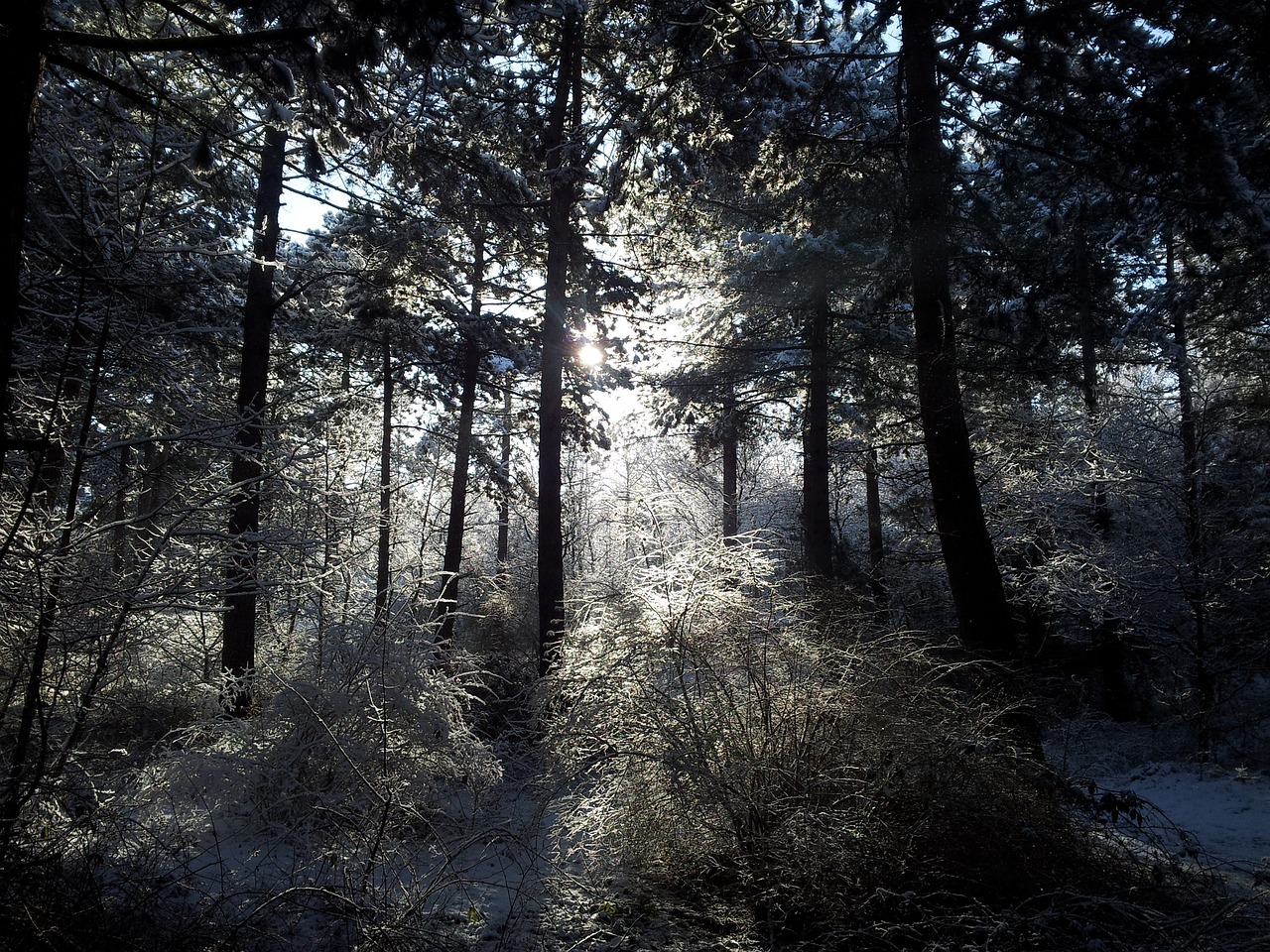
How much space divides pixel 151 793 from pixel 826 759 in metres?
5.11

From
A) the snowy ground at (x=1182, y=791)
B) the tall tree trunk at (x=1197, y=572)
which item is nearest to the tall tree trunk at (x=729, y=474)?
the tall tree trunk at (x=1197, y=572)

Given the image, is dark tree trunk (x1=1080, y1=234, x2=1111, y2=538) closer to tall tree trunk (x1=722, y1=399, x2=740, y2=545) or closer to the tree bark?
the tree bark

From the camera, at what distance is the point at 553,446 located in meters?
11.8

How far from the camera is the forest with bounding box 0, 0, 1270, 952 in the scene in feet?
13.5

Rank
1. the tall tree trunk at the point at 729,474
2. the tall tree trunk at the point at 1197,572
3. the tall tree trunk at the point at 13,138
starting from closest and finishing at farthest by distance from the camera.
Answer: the tall tree trunk at the point at 13,138
the tall tree trunk at the point at 1197,572
the tall tree trunk at the point at 729,474

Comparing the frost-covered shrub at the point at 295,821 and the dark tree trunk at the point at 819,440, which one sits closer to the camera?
the frost-covered shrub at the point at 295,821

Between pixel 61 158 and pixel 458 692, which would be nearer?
pixel 61 158

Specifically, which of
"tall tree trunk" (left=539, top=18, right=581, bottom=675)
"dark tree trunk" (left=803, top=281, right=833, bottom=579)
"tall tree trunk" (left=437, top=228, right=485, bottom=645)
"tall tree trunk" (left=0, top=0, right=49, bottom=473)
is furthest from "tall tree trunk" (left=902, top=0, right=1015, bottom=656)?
"tall tree trunk" (left=437, top=228, right=485, bottom=645)

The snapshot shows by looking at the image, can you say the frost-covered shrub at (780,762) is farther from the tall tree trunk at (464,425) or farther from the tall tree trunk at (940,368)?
the tall tree trunk at (464,425)

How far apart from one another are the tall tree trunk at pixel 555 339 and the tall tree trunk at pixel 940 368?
18.4 feet

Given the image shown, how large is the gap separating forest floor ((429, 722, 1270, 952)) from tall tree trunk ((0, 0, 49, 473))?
3.29 m

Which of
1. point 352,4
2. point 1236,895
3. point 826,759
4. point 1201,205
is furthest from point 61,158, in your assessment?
point 1236,895

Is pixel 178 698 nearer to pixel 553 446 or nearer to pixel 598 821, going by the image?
pixel 598 821

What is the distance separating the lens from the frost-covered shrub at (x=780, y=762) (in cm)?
421
